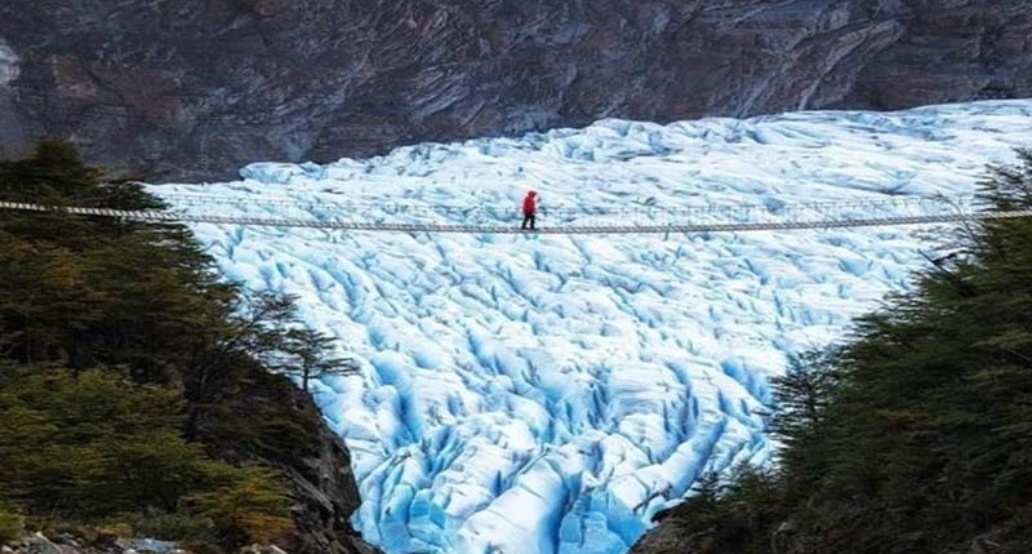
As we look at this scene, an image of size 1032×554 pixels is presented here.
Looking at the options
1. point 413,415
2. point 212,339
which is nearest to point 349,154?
point 413,415

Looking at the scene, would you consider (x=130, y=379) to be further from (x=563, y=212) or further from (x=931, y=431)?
(x=563, y=212)

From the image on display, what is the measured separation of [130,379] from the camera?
1163 centimetres

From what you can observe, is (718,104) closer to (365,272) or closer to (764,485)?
(365,272)

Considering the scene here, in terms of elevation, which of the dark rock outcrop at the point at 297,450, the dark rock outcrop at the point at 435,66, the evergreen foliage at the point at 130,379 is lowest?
the dark rock outcrop at the point at 435,66

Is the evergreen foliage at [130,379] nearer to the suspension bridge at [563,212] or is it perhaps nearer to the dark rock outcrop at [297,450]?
the dark rock outcrop at [297,450]

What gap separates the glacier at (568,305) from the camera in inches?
791

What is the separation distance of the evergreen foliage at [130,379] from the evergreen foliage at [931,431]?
4.10 m

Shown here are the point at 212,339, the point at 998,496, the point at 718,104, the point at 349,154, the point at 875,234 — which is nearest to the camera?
the point at 998,496

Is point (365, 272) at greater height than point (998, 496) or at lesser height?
lesser

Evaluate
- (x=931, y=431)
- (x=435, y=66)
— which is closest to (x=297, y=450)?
(x=931, y=431)

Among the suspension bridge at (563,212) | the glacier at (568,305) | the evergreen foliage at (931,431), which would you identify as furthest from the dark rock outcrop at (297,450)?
the suspension bridge at (563,212)

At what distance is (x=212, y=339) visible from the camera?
13.5m

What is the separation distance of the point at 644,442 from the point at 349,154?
78.1ft

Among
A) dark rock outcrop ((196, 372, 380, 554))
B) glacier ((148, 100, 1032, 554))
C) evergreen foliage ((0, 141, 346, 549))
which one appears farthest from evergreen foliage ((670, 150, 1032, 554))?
glacier ((148, 100, 1032, 554))
